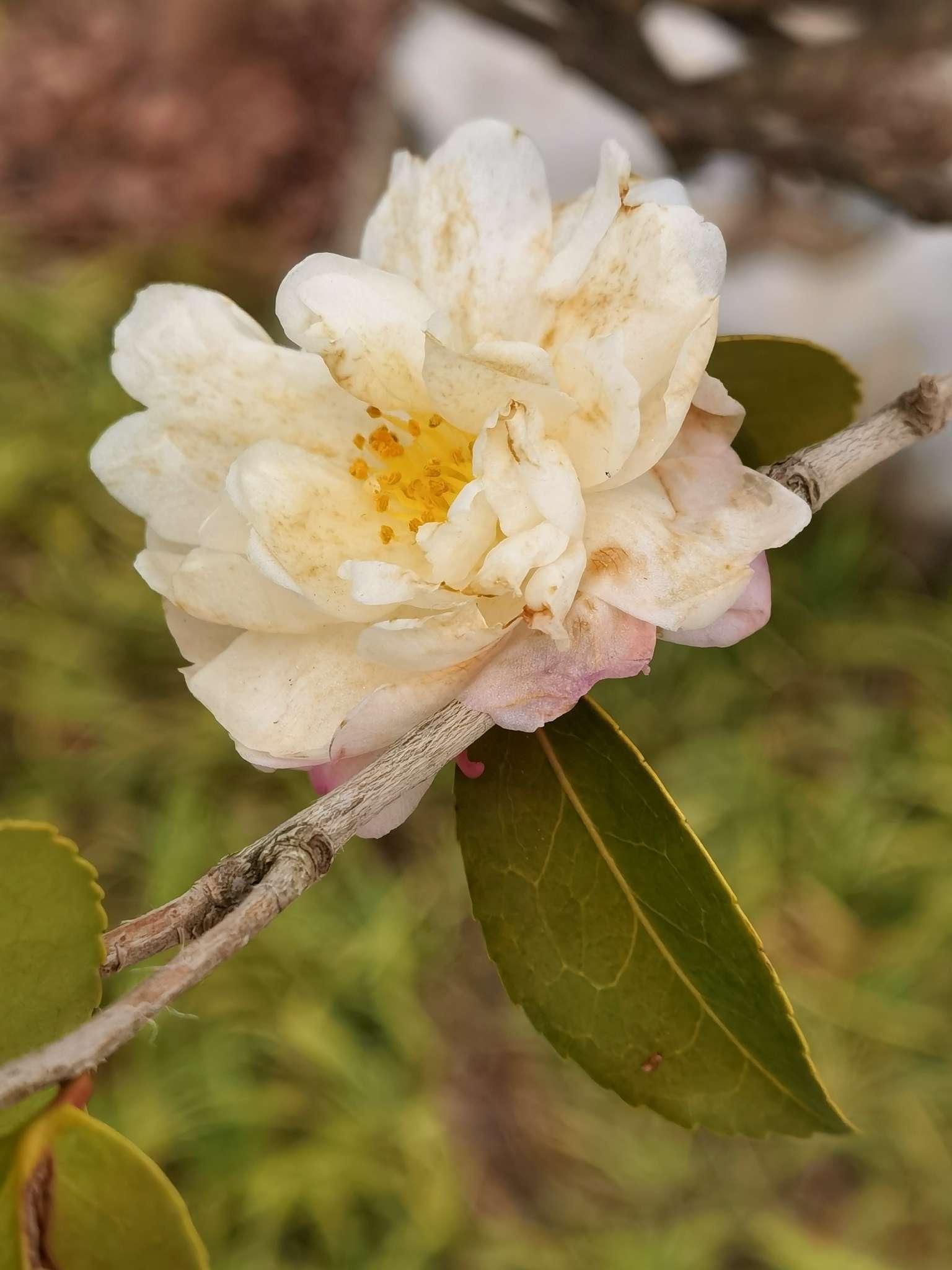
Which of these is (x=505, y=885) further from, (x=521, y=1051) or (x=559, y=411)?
(x=521, y=1051)

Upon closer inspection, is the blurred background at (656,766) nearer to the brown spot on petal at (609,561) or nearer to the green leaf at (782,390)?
the green leaf at (782,390)

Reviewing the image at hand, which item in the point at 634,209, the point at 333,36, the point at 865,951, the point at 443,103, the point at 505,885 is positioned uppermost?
the point at 634,209

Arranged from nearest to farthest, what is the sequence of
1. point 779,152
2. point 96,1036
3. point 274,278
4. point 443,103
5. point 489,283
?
point 96,1036 < point 489,283 < point 779,152 < point 443,103 < point 274,278

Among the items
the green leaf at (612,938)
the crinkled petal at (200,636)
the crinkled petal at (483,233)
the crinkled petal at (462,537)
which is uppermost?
the crinkled petal at (483,233)

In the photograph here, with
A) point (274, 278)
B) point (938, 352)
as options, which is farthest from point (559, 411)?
point (274, 278)

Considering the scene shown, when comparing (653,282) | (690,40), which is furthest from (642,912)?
(690,40)

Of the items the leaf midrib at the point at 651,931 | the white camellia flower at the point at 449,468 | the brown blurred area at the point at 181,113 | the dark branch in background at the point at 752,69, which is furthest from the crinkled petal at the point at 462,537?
the brown blurred area at the point at 181,113
